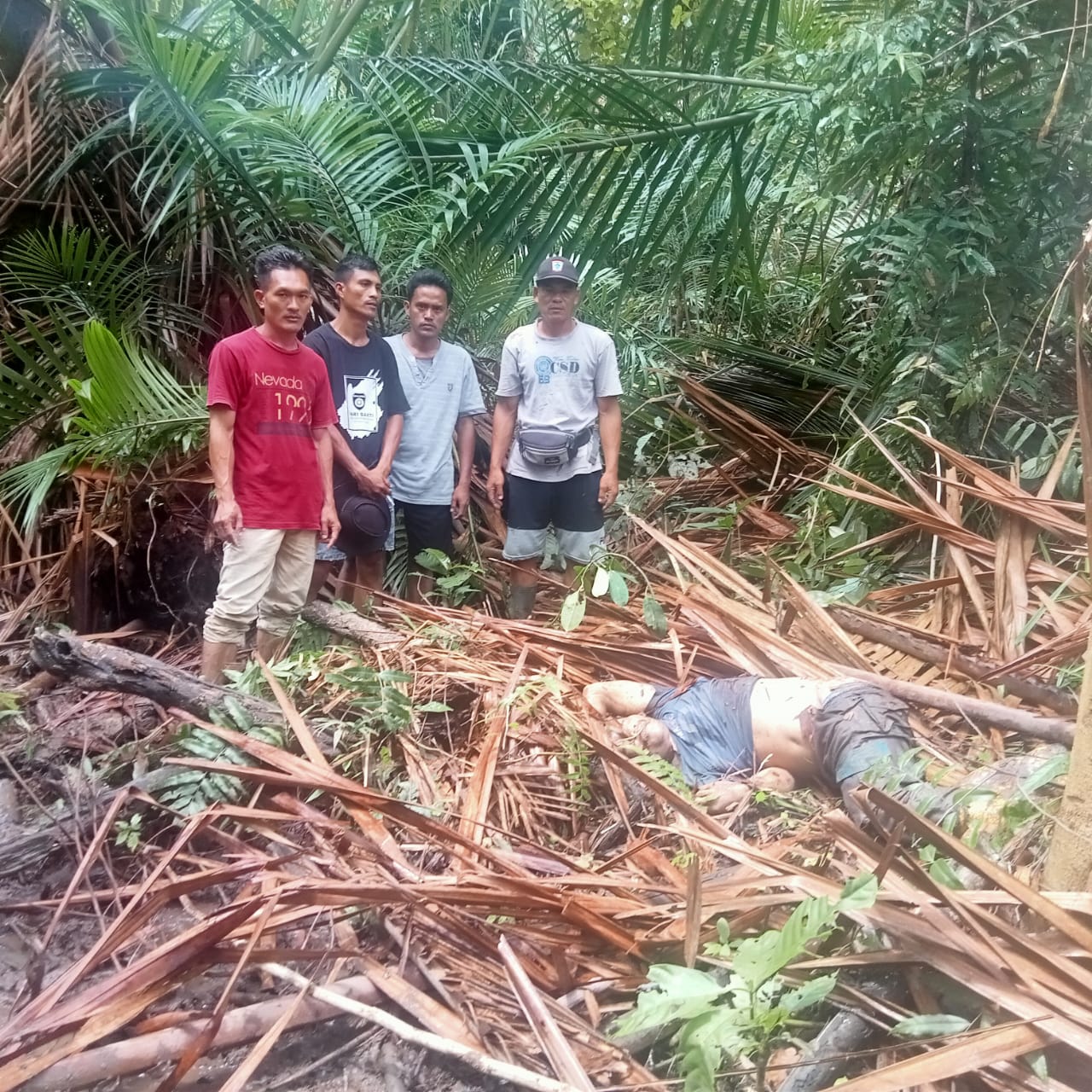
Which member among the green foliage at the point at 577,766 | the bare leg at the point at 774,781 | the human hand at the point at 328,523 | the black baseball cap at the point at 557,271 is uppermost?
the black baseball cap at the point at 557,271

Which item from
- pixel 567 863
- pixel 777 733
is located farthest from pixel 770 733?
pixel 567 863

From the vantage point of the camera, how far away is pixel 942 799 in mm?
1799

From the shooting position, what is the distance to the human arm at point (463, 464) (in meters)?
3.61

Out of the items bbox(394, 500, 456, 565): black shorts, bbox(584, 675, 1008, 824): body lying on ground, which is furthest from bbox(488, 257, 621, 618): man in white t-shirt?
bbox(584, 675, 1008, 824): body lying on ground

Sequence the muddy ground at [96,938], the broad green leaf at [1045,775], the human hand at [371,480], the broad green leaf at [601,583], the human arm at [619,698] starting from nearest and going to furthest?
the muddy ground at [96,938] → the broad green leaf at [1045,775] → the human arm at [619,698] → the broad green leaf at [601,583] → the human hand at [371,480]

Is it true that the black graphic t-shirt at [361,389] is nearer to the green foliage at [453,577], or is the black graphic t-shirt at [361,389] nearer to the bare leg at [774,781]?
the green foliage at [453,577]

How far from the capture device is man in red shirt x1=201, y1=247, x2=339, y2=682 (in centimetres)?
272

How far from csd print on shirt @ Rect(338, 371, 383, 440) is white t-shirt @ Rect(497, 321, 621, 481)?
20.3 inches

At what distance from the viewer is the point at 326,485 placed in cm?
301

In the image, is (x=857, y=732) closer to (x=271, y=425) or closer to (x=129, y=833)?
(x=129, y=833)

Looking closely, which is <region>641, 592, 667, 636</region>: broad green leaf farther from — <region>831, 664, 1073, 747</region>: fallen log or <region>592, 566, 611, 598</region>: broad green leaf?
<region>831, 664, 1073, 747</region>: fallen log

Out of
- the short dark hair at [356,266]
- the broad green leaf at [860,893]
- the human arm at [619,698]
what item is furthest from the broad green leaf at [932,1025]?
the short dark hair at [356,266]

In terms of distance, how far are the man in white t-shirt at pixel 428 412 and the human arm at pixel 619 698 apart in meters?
1.14

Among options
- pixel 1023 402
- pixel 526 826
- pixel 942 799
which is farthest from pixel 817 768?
pixel 1023 402
